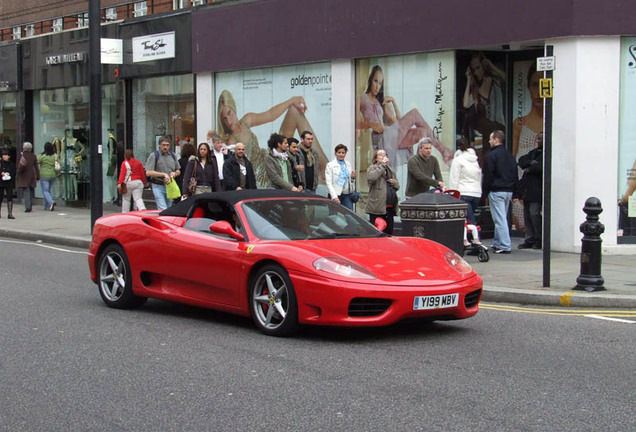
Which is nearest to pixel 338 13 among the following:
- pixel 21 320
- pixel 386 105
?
pixel 386 105

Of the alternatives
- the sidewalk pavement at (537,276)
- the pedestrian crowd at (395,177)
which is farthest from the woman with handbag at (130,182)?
the pedestrian crowd at (395,177)

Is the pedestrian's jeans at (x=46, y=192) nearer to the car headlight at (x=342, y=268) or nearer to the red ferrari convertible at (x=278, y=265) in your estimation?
the red ferrari convertible at (x=278, y=265)

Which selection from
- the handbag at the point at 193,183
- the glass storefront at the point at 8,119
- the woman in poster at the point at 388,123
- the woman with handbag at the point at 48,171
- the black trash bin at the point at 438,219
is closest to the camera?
the black trash bin at the point at 438,219

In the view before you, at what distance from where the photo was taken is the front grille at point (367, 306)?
25.4 ft

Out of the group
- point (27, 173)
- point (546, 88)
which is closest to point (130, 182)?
point (27, 173)

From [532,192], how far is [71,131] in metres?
16.0

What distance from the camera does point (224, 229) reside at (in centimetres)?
853

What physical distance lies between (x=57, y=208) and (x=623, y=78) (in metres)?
16.6

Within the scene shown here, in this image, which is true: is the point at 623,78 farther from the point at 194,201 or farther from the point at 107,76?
the point at 107,76

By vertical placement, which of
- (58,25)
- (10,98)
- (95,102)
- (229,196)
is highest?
(58,25)

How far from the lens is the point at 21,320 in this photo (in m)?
9.28

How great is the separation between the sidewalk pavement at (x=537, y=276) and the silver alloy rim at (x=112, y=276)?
13.3ft

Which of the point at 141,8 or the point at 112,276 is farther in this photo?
the point at 141,8

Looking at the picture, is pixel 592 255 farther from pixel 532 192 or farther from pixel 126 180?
pixel 126 180
